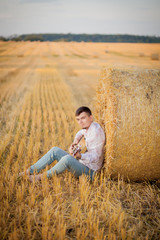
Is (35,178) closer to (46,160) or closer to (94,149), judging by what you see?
(46,160)

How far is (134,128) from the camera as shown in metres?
3.15

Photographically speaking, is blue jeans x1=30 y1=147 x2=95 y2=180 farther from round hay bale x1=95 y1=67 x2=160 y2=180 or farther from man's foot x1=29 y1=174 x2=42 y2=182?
round hay bale x1=95 y1=67 x2=160 y2=180

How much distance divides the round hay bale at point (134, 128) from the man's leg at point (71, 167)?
371mm

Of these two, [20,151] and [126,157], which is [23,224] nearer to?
[126,157]

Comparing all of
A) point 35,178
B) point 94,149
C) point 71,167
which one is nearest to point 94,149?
point 94,149

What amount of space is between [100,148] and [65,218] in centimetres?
126

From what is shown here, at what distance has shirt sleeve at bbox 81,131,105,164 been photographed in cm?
331

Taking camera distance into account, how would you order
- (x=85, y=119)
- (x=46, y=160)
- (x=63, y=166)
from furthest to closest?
(x=46, y=160) < (x=85, y=119) < (x=63, y=166)

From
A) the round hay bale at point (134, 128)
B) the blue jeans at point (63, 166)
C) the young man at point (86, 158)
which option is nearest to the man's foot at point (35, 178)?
the young man at point (86, 158)

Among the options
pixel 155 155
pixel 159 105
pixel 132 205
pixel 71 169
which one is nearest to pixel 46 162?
pixel 71 169

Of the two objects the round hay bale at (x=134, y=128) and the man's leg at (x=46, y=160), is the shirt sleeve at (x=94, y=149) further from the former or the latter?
the man's leg at (x=46, y=160)

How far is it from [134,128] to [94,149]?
2.53 ft

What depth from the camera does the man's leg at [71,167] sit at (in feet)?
10.7

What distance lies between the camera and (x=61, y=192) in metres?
3.06
